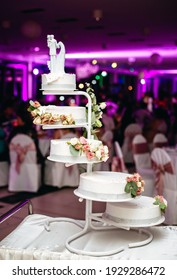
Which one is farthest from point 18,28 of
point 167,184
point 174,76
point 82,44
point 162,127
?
point 174,76

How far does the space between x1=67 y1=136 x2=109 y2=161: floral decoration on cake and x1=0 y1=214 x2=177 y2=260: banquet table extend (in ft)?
1.57

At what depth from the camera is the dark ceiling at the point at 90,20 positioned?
19.7 feet

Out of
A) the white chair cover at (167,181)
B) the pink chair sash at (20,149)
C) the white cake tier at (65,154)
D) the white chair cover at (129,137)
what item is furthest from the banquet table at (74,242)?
the white chair cover at (129,137)

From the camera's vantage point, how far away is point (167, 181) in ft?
14.4

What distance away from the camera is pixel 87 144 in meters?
2.15

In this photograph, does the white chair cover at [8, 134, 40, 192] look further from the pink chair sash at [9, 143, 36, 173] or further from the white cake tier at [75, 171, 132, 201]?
the white cake tier at [75, 171, 132, 201]

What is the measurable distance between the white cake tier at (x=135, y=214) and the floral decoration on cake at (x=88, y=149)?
0.95 ft

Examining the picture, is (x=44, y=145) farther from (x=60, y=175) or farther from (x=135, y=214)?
(x=135, y=214)

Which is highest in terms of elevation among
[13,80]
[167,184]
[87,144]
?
[13,80]

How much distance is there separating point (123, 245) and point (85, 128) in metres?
0.69

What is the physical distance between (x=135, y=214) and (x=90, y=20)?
18.5 feet

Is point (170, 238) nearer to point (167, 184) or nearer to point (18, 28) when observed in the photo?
point (167, 184)

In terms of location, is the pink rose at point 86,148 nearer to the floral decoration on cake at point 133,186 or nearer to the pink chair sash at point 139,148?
the floral decoration on cake at point 133,186

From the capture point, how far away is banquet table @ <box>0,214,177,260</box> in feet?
6.75
